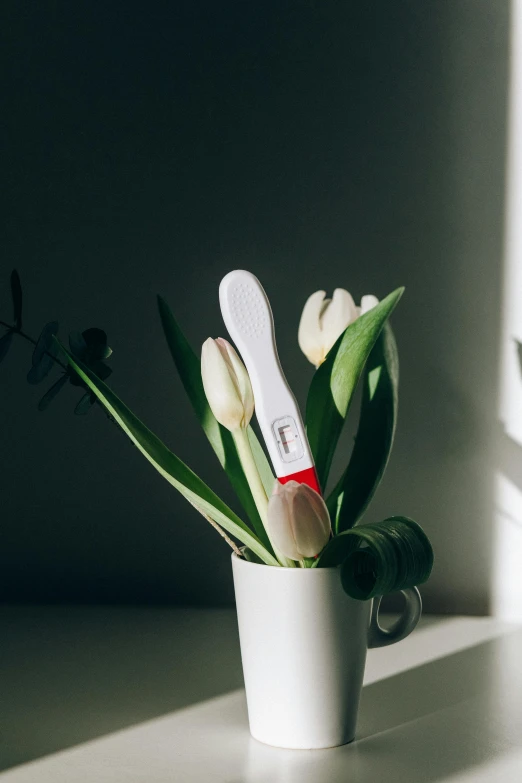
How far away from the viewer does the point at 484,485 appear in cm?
71

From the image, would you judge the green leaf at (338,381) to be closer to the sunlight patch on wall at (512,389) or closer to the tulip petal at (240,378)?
the tulip petal at (240,378)

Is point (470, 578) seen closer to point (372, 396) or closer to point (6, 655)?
point (372, 396)

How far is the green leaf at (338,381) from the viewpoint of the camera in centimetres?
48

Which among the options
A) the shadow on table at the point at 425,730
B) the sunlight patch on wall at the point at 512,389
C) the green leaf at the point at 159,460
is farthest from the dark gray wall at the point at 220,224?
the green leaf at the point at 159,460

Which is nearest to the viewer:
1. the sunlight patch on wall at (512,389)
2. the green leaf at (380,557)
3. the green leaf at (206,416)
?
the green leaf at (380,557)

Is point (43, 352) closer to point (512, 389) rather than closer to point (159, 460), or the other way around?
point (159, 460)

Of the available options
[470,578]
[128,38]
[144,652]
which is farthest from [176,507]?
[128,38]

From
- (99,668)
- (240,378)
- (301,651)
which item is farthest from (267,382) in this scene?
(99,668)

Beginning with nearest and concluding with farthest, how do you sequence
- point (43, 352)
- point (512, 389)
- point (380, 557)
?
1. point (380, 557)
2. point (43, 352)
3. point (512, 389)

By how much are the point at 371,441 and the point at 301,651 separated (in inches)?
5.0

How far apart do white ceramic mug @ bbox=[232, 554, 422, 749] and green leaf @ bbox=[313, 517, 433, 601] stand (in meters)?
0.01

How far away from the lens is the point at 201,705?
547 mm

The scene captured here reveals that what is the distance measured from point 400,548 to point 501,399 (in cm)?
30

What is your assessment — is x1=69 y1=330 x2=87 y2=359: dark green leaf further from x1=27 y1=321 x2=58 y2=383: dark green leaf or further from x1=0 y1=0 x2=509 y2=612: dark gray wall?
x1=0 y1=0 x2=509 y2=612: dark gray wall
